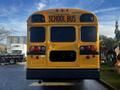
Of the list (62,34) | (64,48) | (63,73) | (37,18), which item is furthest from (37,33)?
(63,73)

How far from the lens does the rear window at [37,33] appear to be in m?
16.3

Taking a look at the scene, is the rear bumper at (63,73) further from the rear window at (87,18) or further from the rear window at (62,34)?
the rear window at (87,18)

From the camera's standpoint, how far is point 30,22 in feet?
53.5

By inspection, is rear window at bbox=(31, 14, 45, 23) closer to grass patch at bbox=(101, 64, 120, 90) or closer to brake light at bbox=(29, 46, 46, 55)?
brake light at bbox=(29, 46, 46, 55)

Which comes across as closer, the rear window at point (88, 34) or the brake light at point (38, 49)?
the rear window at point (88, 34)

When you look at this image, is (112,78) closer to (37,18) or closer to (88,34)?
(88,34)

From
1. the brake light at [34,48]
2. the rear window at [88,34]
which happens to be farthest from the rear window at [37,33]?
the rear window at [88,34]

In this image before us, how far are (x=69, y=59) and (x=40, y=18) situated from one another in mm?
1945

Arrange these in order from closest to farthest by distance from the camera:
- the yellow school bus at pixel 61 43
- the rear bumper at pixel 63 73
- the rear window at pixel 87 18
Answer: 1. the rear bumper at pixel 63 73
2. the yellow school bus at pixel 61 43
3. the rear window at pixel 87 18

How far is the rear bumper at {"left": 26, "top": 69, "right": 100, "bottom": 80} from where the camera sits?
52.5 ft

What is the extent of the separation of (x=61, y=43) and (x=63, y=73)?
1.16 meters

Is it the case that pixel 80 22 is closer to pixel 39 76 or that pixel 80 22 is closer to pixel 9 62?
pixel 39 76

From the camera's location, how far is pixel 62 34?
642 inches

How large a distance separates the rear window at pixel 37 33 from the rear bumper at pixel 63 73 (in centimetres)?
119
